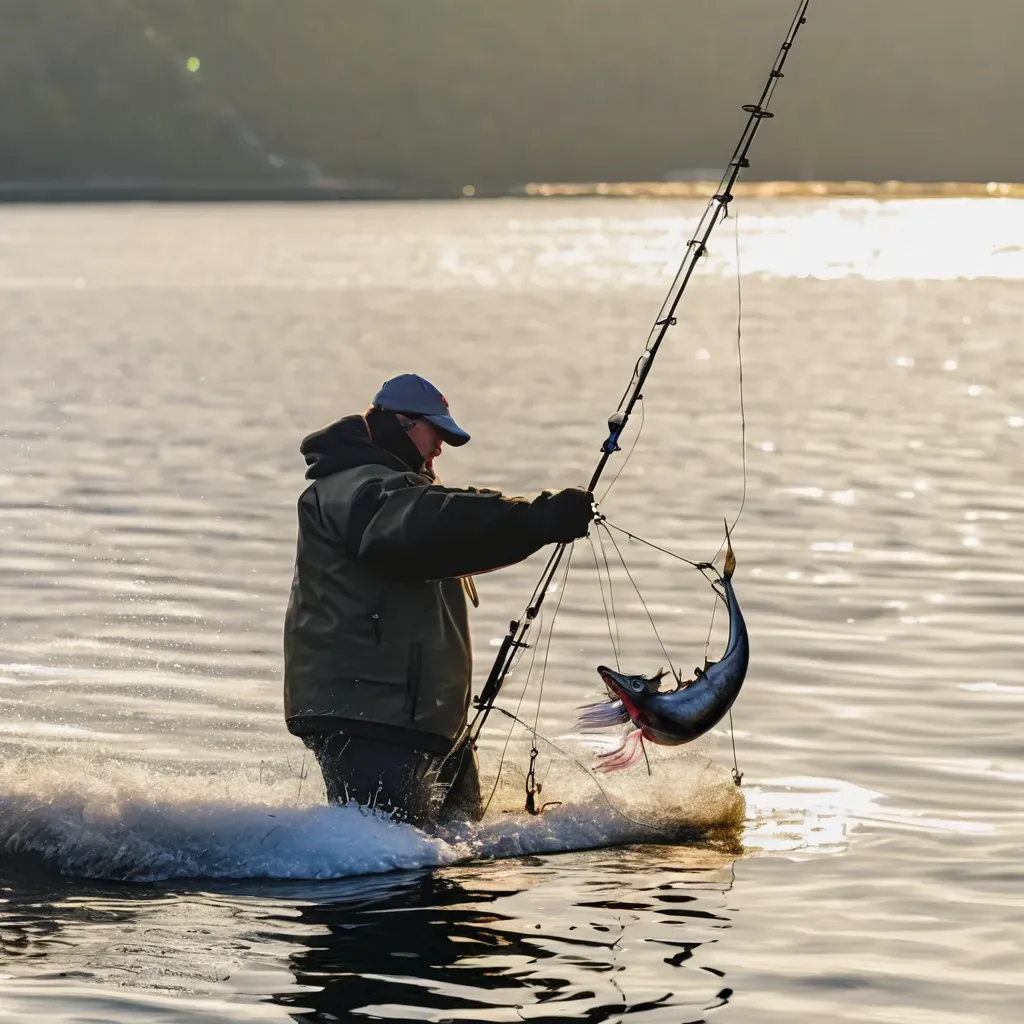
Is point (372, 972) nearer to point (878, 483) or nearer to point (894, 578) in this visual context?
point (894, 578)

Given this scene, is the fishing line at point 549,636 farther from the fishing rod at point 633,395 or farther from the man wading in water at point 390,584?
the man wading in water at point 390,584

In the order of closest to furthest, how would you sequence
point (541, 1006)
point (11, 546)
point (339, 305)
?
point (541, 1006)
point (11, 546)
point (339, 305)

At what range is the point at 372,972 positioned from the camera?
23.2 ft

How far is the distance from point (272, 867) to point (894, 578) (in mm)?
8199

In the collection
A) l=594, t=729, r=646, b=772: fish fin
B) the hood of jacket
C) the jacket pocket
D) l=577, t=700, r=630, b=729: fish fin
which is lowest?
l=594, t=729, r=646, b=772: fish fin

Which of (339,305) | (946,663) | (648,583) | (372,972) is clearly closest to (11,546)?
(648,583)

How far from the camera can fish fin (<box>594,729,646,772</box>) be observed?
28.3ft

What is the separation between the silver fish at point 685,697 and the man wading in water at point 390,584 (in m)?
0.57

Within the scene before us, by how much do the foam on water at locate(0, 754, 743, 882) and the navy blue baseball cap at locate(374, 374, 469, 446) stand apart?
154 centimetres

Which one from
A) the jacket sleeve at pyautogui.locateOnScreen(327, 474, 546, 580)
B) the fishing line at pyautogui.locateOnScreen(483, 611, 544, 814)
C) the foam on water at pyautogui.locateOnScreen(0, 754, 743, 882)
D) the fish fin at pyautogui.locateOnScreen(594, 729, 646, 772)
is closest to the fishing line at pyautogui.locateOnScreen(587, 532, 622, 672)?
the fishing line at pyautogui.locateOnScreen(483, 611, 544, 814)

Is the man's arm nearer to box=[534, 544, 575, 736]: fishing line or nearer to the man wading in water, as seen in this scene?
the man wading in water

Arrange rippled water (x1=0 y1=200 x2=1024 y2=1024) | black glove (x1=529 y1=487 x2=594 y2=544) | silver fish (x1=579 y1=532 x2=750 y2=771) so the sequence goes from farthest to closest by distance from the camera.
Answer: silver fish (x1=579 y1=532 x2=750 y2=771) < black glove (x1=529 y1=487 x2=594 y2=544) < rippled water (x1=0 y1=200 x2=1024 y2=1024)

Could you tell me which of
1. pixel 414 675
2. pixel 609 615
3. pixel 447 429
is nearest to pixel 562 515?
pixel 447 429

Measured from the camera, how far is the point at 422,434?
8234mm
